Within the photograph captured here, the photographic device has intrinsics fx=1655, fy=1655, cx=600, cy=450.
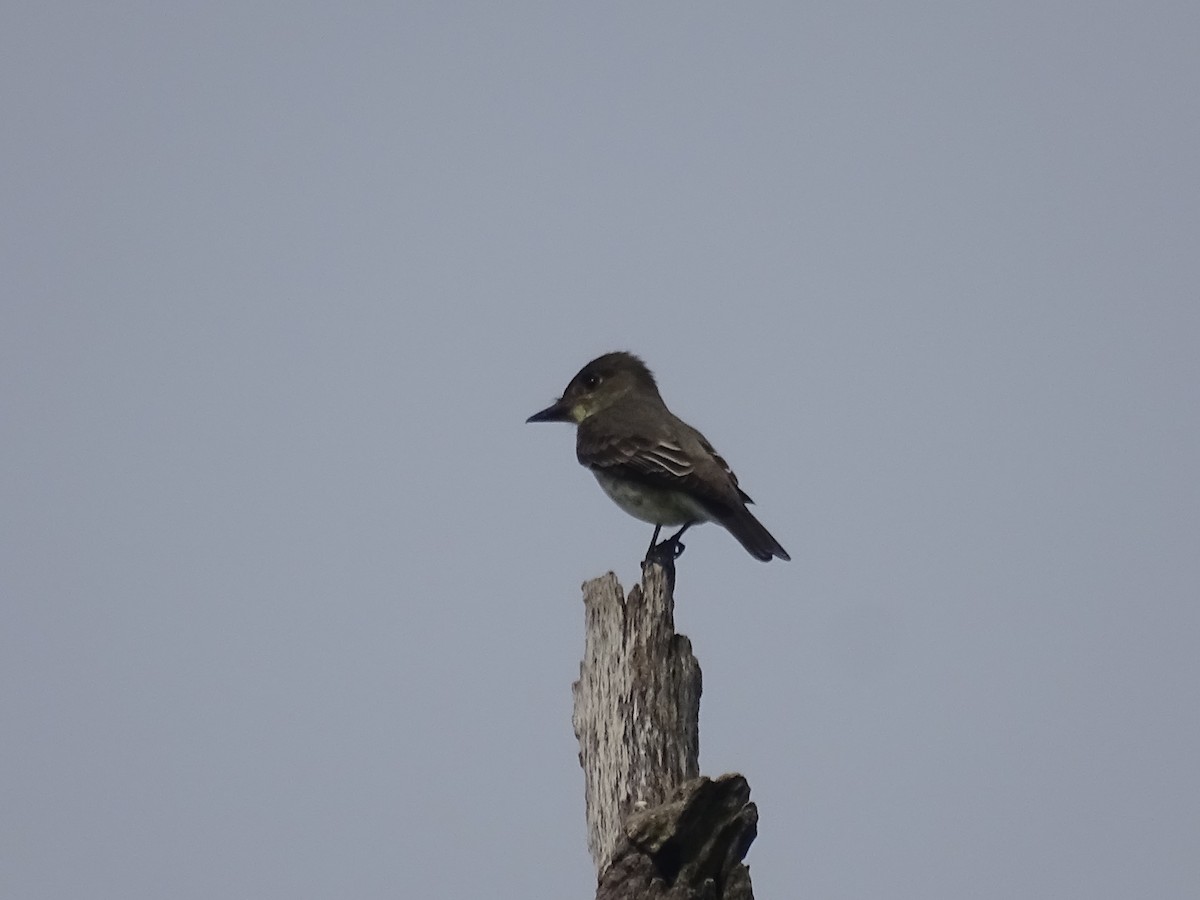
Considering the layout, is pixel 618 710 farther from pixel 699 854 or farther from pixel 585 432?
pixel 585 432

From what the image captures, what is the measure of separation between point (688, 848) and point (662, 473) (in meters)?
5.04

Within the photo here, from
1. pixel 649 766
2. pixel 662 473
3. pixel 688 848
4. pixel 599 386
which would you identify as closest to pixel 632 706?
pixel 649 766

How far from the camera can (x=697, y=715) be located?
27.8 feet

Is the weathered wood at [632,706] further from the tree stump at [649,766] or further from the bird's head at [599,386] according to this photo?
the bird's head at [599,386]

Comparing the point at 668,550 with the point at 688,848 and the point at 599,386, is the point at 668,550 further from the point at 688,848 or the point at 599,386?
the point at 688,848

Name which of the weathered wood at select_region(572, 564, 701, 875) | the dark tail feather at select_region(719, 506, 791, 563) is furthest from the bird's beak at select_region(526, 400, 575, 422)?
the weathered wood at select_region(572, 564, 701, 875)

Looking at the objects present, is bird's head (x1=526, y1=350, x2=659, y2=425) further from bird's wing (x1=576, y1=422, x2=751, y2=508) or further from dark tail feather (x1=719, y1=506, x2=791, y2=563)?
dark tail feather (x1=719, y1=506, x2=791, y2=563)

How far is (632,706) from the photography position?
8.30 meters

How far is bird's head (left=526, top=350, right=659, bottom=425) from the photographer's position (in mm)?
14836

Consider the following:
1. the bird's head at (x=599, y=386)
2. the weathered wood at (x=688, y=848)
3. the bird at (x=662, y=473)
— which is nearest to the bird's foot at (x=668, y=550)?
the bird at (x=662, y=473)

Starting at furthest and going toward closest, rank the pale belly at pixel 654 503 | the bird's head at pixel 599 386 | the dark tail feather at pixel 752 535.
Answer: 1. the bird's head at pixel 599 386
2. the pale belly at pixel 654 503
3. the dark tail feather at pixel 752 535

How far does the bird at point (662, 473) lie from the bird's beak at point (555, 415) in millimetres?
446

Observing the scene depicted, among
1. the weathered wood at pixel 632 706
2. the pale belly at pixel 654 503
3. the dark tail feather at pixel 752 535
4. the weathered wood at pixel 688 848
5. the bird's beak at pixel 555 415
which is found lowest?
the weathered wood at pixel 688 848

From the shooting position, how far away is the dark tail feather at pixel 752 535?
38.1 ft
